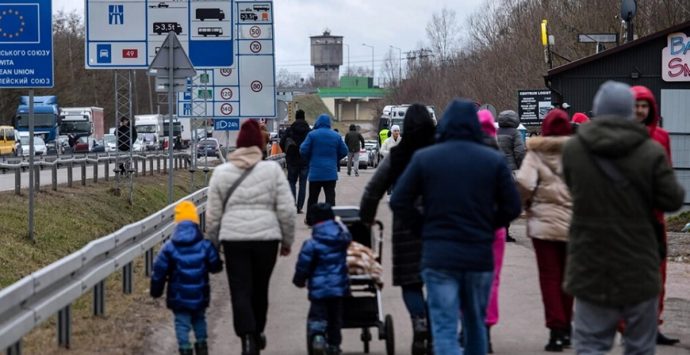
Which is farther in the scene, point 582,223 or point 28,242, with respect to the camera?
point 28,242

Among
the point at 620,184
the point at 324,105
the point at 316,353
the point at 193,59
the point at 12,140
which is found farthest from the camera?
the point at 324,105

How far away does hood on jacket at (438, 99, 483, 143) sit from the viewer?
770 centimetres

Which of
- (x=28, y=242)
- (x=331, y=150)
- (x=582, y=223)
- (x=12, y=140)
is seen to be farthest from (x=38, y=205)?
(x=12, y=140)

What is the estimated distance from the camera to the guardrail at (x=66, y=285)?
28.1ft

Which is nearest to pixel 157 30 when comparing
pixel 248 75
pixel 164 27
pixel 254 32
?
pixel 164 27

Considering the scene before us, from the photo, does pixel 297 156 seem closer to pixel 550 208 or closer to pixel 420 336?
pixel 550 208

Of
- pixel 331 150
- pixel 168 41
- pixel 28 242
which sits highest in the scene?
pixel 168 41

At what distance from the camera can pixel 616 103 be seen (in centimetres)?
691

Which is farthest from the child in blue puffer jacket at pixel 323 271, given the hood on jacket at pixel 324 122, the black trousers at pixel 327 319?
the hood on jacket at pixel 324 122

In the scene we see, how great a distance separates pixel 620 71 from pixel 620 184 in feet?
82.7

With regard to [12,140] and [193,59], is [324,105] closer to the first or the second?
[12,140]

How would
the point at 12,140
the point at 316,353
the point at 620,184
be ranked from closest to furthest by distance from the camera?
the point at 620,184
the point at 316,353
the point at 12,140

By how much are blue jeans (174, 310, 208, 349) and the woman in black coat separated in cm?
134

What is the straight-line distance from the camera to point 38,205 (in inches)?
918
